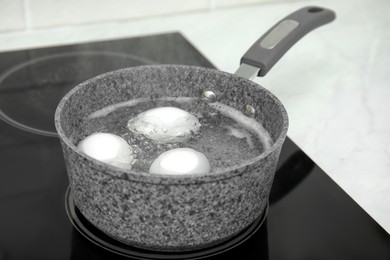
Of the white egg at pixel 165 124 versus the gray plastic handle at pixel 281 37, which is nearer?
the white egg at pixel 165 124

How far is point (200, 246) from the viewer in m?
0.54

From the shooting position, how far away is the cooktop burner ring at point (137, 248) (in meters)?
0.55

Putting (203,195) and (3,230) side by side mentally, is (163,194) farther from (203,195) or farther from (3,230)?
(3,230)

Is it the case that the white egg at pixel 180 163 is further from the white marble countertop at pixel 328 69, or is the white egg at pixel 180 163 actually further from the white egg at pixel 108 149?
the white marble countertop at pixel 328 69

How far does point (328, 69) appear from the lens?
38.9 inches

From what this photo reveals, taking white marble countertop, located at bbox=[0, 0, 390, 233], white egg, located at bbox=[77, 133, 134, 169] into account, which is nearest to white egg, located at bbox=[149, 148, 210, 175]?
white egg, located at bbox=[77, 133, 134, 169]

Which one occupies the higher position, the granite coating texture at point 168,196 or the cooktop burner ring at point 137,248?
the granite coating texture at point 168,196

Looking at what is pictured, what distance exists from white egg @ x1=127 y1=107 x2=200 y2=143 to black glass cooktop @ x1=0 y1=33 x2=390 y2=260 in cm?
11

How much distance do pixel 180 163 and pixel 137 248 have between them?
10cm

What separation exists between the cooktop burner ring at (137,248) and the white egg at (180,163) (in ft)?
0.27

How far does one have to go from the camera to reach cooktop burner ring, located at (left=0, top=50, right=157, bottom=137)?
2.54ft

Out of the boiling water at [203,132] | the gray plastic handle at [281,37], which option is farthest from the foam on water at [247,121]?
the gray plastic handle at [281,37]

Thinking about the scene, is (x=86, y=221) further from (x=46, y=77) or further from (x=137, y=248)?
(x=46, y=77)

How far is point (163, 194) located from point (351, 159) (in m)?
0.36
